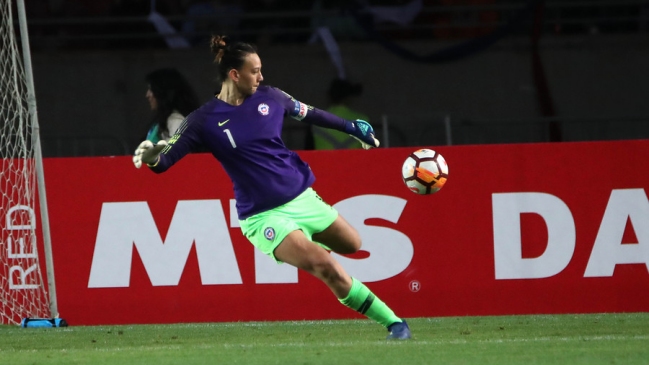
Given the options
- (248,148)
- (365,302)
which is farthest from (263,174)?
(365,302)

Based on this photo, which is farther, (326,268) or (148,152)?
(326,268)

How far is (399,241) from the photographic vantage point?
8820 mm

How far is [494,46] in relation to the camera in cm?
1425

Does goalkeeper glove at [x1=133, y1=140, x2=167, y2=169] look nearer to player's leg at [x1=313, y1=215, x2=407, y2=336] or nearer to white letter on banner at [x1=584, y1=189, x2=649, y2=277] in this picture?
player's leg at [x1=313, y1=215, x2=407, y2=336]

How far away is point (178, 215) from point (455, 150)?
233 cm

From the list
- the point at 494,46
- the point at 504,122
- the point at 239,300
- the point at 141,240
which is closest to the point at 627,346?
the point at 239,300

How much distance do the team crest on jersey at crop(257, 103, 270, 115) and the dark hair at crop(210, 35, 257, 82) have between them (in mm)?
272

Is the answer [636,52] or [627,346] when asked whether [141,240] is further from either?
[636,52]

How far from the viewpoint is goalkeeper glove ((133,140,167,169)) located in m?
6.10

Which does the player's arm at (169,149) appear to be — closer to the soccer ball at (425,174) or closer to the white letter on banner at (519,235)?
the soccer ball at (425,174)

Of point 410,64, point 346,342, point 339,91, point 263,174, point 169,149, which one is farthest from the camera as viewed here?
point 410,64

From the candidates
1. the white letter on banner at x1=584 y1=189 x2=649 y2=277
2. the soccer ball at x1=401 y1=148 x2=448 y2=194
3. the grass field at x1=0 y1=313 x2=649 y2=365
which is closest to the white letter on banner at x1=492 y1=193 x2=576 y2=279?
the white letter on banner at x1=584 y1=189 x2=649 y2=277

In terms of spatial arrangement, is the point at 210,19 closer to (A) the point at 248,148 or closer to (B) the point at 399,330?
(A) the point at 248,148

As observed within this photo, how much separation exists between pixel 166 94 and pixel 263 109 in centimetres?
256
